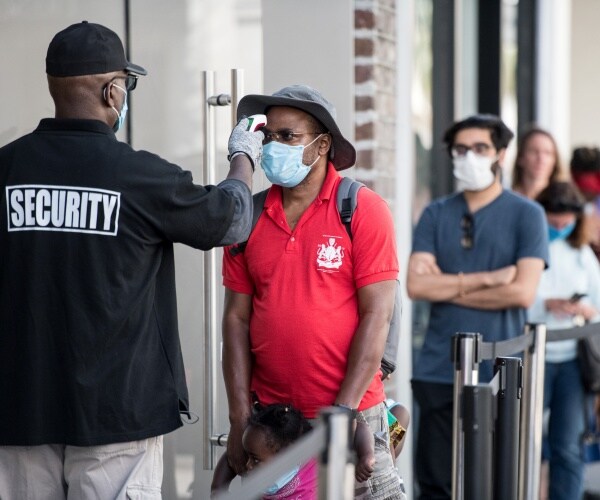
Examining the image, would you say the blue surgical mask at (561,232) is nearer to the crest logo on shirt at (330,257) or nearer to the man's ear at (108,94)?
the crest logo on shirt at (330,257)

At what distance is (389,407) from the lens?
13.5 feet

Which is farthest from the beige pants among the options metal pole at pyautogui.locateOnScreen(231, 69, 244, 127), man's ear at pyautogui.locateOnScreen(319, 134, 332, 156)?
metal pole at pyautogui.locateOnScreen(231, 69, 244, 127)

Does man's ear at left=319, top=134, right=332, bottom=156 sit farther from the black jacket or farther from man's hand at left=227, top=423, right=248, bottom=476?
man's hand at left=227, top=423, right=248, bottom=476

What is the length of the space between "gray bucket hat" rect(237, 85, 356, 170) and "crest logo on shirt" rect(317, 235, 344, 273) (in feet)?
1.28

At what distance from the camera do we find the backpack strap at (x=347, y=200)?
12.1ft

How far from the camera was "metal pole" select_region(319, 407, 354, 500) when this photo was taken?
2537 millimetres

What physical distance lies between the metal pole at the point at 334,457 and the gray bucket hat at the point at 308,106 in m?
1.40

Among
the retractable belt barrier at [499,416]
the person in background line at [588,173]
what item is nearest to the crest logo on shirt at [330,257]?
the retractable belt barrier at [499,416]

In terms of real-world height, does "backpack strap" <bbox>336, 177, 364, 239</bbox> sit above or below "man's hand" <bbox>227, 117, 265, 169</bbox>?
below

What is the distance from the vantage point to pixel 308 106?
373 centimetres

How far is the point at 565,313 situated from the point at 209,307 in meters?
2.17

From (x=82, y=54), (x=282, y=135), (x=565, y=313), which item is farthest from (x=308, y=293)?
(x=565, y=313)

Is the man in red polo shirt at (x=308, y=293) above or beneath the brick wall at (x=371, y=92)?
beneath

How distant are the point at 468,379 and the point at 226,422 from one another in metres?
1.06
